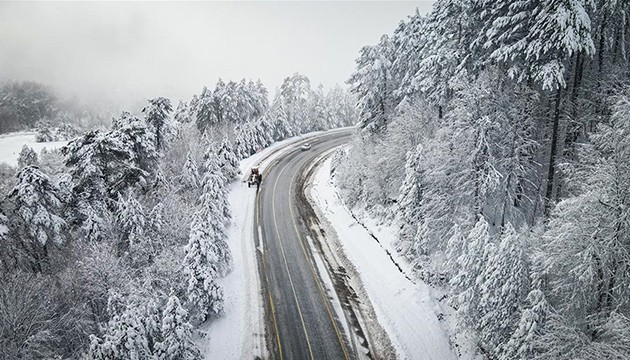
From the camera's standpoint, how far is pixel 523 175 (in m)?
19.9

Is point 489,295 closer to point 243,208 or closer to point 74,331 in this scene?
point 74,331

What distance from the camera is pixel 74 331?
18.6 metres

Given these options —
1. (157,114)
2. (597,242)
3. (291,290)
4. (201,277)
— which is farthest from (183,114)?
(597,242)

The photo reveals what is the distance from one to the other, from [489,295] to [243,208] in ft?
83.7

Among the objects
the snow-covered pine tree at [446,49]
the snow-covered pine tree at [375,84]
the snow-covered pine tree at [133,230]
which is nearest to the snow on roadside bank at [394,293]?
the snow-covered pine tree at [375,84]

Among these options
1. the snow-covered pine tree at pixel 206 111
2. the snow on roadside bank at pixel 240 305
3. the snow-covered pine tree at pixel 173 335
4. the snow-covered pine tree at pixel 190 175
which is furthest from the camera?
the snow-covered pine tree at pixel 206 111

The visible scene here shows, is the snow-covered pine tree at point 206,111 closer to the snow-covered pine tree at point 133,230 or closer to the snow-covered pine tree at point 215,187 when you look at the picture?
the snow-covered pine tree at point 215,187

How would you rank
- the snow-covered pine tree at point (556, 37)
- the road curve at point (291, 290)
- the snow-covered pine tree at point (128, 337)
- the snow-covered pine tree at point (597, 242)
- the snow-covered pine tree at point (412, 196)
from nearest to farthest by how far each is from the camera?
the snow-covered pine tree at point (597, 242)
the snow-covered pine tree at point (128, 337)
the snow-covered pine tree at point (556, 37)
the road curve at point (291, 290)
the snow-covered pine tree at point (412, 196)

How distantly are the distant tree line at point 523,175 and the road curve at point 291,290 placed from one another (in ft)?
23.4

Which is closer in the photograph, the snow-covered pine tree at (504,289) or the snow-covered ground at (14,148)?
the snow-covered pine tree at (504,289)

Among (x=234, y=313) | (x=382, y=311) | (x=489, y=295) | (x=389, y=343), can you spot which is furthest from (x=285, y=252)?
(x=489, y=295)

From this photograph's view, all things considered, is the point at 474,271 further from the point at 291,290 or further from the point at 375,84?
the point at 375,84

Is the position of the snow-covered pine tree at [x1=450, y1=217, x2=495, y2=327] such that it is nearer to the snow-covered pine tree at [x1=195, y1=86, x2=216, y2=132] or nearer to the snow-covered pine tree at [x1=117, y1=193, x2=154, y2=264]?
the snow-covered pine tree at [x1=117, y1=193, x2=154, y2=264]

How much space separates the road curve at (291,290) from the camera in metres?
19.3
